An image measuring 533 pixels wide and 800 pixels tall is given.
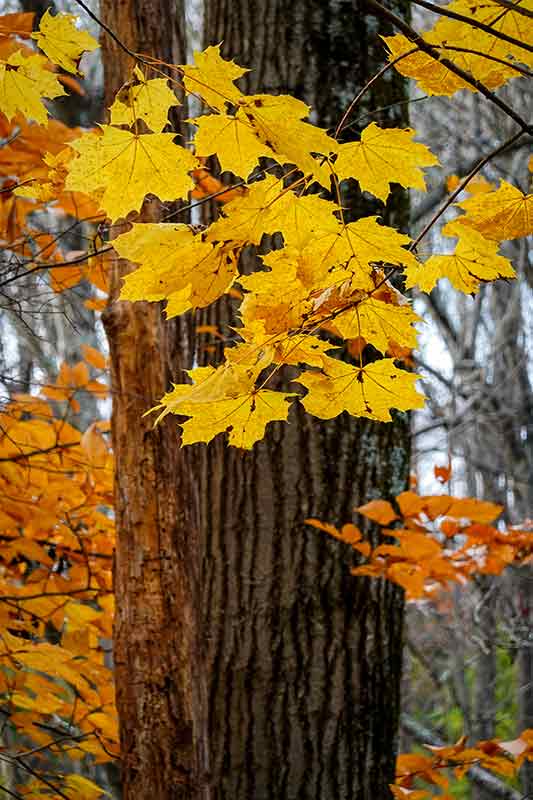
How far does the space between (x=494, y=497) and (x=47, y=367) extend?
517 centimetres

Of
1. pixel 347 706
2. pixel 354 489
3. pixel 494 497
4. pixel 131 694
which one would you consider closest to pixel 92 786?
pixel 131 694

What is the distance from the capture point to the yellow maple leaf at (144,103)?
1046 mm

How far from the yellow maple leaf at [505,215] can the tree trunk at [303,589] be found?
1258 mm

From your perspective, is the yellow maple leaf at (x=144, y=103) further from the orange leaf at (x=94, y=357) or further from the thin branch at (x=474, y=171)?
the orange leaf at (x=94, y=357)

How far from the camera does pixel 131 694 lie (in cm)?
165

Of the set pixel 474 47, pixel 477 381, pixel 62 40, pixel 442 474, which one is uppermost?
pixel 477 381

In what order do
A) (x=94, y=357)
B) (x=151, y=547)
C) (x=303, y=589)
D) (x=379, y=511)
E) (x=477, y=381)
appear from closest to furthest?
(x=151, y=547) → (x=379, y=511) → (x=303, y=589) → (x=94, y=357) → (x=477, y=381)

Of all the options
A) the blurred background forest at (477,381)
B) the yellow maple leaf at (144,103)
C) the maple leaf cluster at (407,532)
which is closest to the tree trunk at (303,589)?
the maple leaf cluster at (407,532)

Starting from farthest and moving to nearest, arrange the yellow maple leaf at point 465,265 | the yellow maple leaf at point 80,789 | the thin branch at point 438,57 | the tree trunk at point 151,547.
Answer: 1. the yellow maple leaf at point 80,789
2. the tree trunk at point 151,547
3. the yellow maple leaf at point 465,265
4. the thin branch at point 438,57

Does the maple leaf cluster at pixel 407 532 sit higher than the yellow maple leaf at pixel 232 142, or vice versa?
the yellow maple leaf at pixel 232 142

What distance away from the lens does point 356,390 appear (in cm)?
107

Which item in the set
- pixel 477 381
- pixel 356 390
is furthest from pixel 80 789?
pixel 477 381

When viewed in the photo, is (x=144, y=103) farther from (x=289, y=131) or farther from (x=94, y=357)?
(x=94, y=357)

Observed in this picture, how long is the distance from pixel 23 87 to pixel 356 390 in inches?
26.2
